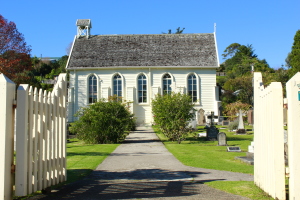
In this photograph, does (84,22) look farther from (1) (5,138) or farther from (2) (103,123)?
(1) (5,138)

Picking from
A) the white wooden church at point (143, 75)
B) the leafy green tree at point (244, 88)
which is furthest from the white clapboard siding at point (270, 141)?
the leafy green tree at point (244, 88)

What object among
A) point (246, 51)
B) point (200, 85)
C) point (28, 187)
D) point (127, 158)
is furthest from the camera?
point (246, 51)

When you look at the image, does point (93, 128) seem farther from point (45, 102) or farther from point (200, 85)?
point (200, 85)

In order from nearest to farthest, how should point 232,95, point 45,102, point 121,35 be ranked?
point 45,102 < point 121,35 < point 232,95

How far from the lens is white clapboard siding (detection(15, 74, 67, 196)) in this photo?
213 inches

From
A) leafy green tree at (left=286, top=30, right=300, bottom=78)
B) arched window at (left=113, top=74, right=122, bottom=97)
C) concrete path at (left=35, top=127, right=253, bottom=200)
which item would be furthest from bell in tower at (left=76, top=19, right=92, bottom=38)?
concrete path at (left=35, top=127, right=253, bottom=200)

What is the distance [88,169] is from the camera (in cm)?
960

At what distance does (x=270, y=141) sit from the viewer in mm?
5914

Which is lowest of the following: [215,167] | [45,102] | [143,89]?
[215,167]

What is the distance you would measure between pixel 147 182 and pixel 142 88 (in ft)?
99.2

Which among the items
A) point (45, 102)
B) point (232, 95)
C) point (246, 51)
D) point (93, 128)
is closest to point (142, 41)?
point (232, 95)

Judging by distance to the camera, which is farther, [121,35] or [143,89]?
[121,35]

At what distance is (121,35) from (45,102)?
35.1 metres

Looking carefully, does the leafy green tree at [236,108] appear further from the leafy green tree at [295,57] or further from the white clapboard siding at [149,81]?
the leafy green tree at [295,57]
